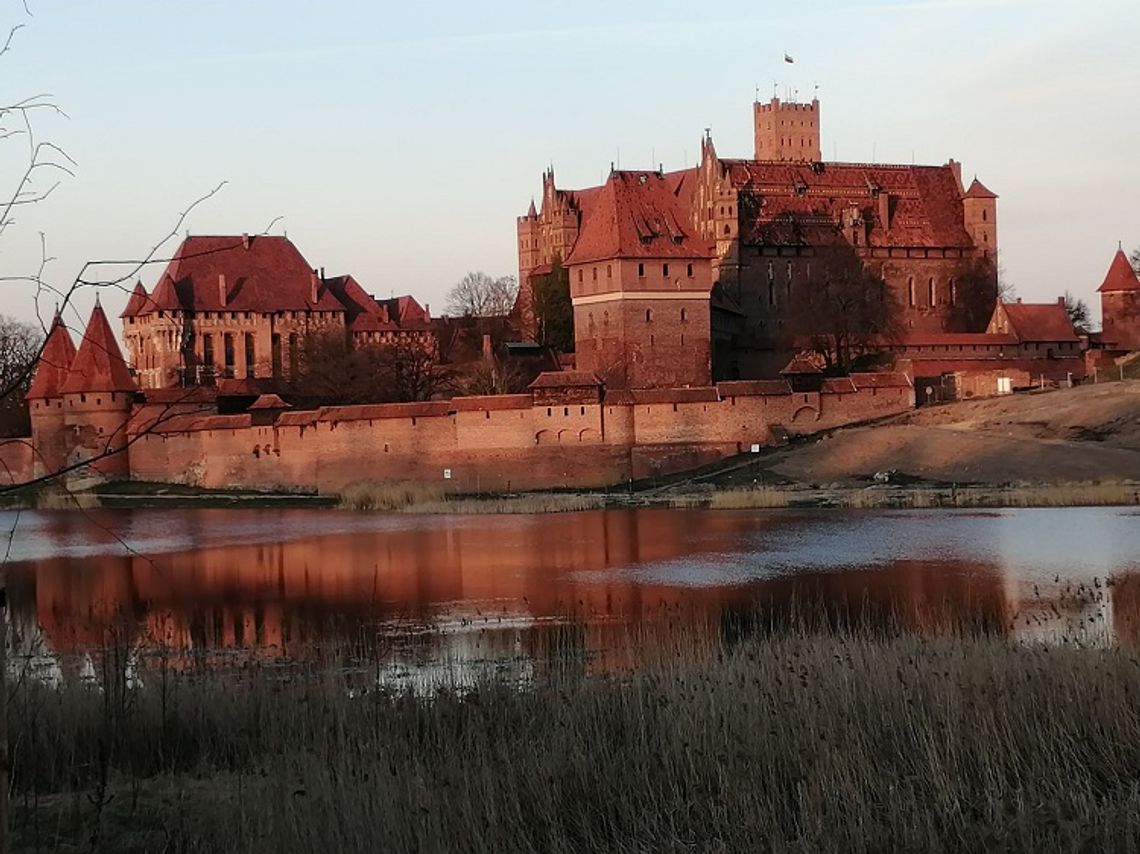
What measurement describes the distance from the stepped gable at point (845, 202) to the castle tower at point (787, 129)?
29.5 m

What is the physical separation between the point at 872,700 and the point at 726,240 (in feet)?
139

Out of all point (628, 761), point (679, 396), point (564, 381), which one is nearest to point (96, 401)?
point (564, 381)

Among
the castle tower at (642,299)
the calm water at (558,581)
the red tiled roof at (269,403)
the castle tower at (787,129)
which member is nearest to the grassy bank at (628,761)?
the calm water at (558,581)

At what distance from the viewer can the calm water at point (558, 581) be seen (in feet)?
37.7

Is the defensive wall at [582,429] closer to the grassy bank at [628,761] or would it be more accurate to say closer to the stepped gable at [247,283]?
the stepped gable at [247,283]

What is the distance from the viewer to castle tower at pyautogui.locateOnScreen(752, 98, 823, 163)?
271 ft

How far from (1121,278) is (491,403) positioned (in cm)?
2636

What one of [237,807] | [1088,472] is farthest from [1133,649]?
[1088,472]

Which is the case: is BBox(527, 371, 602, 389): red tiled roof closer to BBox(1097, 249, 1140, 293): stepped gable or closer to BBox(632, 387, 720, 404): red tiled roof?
BBox(632, 387, 720, 404): red tiled roof

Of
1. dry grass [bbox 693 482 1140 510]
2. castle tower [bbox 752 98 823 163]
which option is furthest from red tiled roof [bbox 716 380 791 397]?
castle tower [bbox 752 98 823 163]

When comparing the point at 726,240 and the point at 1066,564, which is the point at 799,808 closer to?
the point at 1066,564

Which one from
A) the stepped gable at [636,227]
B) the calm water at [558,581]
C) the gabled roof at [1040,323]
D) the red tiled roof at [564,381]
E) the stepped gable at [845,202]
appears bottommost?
the calm water at [558,581]

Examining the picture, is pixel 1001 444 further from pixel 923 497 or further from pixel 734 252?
pixel 734 252

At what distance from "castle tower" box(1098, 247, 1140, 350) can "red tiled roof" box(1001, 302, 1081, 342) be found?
3.51 m
